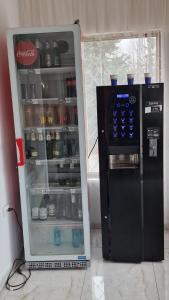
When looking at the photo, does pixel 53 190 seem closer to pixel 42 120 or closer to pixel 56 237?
pixel 56 237

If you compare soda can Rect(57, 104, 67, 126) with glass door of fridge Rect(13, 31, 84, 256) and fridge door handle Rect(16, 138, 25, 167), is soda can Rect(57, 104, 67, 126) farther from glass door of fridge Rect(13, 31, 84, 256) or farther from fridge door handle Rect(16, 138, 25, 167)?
fridge door handle Rect(16, 138, 25, 167)

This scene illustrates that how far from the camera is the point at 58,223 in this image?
8.87 ft

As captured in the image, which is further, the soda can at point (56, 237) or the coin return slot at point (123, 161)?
the soda can at point (56, 237)

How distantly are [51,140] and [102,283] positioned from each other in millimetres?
1293

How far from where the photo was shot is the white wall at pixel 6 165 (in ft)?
8.02

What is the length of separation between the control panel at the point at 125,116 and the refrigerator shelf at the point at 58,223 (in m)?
0.91

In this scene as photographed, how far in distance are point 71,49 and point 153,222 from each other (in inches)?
66.5

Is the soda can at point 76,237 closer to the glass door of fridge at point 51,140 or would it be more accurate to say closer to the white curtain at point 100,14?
the glass door of fridge at point 51,140

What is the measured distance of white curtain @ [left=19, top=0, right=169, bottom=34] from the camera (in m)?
2.88

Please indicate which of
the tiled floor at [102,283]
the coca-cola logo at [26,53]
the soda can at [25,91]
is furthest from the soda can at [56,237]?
the coca-cola logo at [26,53]

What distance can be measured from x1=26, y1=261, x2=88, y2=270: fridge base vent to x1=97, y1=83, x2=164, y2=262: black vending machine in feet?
0.81

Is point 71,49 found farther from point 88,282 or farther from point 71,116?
point 88,282

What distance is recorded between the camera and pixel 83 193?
98.2 inches

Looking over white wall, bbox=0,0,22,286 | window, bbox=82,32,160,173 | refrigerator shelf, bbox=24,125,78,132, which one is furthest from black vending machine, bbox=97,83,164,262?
white wall, bbox=0,0,22,286
